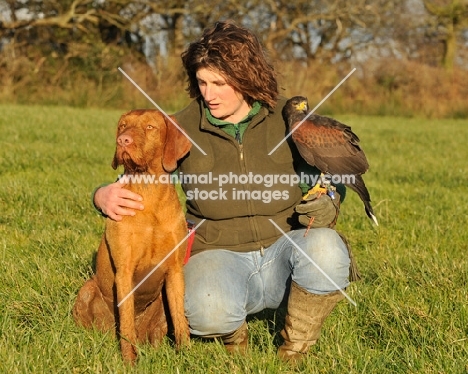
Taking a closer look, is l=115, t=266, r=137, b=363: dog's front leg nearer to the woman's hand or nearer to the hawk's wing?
the woman's hand

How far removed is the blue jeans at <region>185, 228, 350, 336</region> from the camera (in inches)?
115

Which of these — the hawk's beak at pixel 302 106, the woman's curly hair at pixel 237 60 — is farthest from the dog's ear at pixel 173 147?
the hawk's beak at pixel 302 106

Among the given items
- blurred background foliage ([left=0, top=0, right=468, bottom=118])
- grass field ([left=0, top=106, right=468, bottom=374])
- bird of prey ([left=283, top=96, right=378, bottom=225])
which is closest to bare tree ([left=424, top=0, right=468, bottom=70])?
blurred background foliage ([left=0, top=0, right=468, bottom=118])

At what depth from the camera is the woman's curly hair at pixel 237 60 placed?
10.4ft

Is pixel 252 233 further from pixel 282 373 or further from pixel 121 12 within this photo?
pixel 121 12

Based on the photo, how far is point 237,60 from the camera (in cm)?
318

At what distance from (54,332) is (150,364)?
53 cm

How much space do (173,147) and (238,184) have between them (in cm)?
42

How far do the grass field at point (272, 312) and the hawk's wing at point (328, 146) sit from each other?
0.81 meters

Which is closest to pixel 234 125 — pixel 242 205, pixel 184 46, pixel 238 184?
pixel 238 184

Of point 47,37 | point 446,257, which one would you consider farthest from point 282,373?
point 47,37

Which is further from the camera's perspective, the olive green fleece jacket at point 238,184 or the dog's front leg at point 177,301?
the olive green fleece jacket at point 238,184

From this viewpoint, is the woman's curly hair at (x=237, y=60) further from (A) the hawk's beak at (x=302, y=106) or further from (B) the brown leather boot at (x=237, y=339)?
(B) the brown leather boot at (x=237, y=339)

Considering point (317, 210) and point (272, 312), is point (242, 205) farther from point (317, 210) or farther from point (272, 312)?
point (272, 312)
